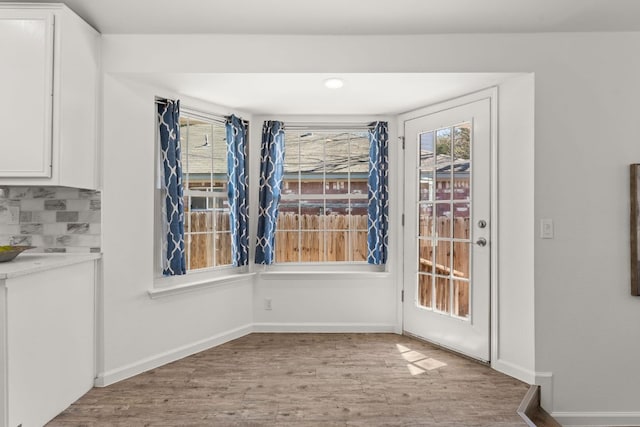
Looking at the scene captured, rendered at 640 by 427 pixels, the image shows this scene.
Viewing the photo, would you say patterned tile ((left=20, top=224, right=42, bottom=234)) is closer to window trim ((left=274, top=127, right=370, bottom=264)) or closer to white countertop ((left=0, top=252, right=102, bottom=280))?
white countertop ((left=0, top=252, right=102, bottom=280))

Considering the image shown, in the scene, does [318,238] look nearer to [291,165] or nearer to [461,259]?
[291,165]

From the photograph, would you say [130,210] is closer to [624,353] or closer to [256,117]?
[256,117]

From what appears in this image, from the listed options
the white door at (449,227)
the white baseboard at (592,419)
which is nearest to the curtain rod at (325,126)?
the white door at (449,227)

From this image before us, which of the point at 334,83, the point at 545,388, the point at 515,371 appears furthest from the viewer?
the point at 334,83

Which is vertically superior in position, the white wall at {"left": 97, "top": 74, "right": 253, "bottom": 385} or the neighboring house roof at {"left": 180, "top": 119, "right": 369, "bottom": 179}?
the neighboring house roof at {"left": 180, "top": 119, "right": 369, "bottom": 179}

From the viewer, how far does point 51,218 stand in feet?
8.96

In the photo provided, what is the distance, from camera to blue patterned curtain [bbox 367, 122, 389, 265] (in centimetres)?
388

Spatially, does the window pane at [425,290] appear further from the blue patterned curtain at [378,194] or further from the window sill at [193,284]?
the window sill at [193,284]

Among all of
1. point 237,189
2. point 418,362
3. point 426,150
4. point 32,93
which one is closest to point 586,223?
point 426,150

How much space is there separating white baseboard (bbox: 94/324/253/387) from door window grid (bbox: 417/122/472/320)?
5.67 feet

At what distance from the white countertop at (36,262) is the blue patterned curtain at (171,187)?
0.57m

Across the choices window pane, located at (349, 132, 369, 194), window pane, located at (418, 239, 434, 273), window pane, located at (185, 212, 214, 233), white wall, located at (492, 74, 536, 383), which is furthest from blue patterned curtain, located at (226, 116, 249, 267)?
white wall, located at (492, 74, 536, 383)

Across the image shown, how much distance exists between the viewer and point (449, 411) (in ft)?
7.82

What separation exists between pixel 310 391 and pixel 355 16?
2423mm
